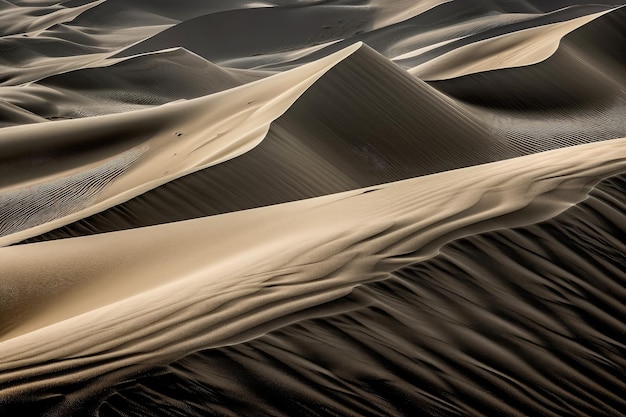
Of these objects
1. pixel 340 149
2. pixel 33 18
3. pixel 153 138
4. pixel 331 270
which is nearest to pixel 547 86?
pixel 340 149

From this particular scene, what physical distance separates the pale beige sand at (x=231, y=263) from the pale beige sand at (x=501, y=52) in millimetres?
8272

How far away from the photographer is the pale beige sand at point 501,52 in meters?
11.9

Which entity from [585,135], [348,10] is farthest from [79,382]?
[348,10]

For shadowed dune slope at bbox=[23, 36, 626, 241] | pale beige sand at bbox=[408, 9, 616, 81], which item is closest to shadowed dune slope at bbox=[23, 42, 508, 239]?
shadowed dune slope at bbox=[23, 36, 626, 241]

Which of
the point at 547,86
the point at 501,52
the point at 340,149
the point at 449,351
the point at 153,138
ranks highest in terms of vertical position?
the point at 501,52

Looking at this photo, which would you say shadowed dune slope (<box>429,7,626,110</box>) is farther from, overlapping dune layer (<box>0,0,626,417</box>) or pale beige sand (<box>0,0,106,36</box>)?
pale beige sand (<box>0,0,106,36</box>)

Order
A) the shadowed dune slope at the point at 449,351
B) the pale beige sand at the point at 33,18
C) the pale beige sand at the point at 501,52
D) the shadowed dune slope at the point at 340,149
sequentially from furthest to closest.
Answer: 1. the pale beige sand at the point at 33,18
2. the pale beige sand at the point at 501,52
3. the shadowed dune slope at the point at 340,149
4. the shadowed dune slope at the point at 449,351

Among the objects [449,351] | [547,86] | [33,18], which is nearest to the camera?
[449,351]

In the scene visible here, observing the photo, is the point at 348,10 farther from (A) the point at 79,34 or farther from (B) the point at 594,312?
(B) the point at 594,312

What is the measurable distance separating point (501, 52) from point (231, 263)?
10993 mm

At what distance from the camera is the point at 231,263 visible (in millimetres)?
2930

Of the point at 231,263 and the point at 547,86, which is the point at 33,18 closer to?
the point at 547,86

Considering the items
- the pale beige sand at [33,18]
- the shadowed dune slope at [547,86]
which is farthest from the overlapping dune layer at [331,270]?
the pale beige sand at [33,18]

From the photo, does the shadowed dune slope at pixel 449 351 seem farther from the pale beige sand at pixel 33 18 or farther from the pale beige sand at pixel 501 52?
the pale beige sand at pixel 33 18
